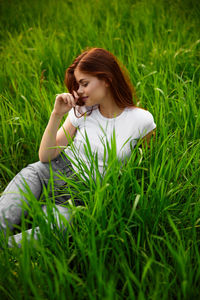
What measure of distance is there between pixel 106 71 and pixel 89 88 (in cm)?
12

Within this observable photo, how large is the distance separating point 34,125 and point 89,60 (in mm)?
647

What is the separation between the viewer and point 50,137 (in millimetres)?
1329

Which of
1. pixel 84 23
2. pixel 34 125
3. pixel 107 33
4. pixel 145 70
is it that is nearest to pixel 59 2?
pixel 84 23

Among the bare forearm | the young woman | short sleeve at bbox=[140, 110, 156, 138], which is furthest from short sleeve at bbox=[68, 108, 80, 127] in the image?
short sleeve at bbox=[140, 110, 156, 138]

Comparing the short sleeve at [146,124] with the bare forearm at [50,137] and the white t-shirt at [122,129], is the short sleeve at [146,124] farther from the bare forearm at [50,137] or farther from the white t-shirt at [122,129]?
the bare forearm at [50,137]

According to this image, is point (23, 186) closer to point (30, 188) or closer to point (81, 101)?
point (30, 188)

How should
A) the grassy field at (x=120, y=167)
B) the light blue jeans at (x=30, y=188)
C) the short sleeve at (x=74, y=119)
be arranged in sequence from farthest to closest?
the short sleeve at (x=74, y=119)
the light blue jeans at (x=30, y=188)
the grassy field at (x=120, y=167)

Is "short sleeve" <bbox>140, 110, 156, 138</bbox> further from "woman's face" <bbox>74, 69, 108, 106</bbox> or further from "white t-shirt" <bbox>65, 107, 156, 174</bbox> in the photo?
"woman's face" <bbox>74, 69, 108, 106</bbox>

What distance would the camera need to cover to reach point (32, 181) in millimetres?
1350

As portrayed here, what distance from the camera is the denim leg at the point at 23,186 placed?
121cm

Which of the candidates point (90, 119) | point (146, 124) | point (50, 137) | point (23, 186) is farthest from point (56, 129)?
point (146, 124)

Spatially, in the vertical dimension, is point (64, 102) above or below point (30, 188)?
Result: above

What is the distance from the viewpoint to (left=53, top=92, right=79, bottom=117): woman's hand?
1240 millimetres

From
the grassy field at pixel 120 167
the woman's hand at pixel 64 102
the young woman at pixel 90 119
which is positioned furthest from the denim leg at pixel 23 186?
the woman's hand at pixel 64 102
